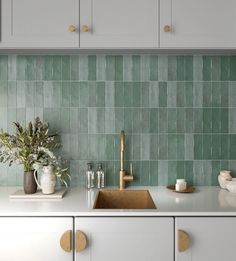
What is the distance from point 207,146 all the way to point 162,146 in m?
0.32

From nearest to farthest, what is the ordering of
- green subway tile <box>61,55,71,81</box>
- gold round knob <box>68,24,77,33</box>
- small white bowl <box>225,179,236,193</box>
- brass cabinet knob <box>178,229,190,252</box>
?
brass cabinet knob <box>178,229,190,252</box> < gold round knob <box>68,24,77,33</box> < small white bowl <box>225,179,236,193</box> < green subway tile <box>61,55,71,81</box>

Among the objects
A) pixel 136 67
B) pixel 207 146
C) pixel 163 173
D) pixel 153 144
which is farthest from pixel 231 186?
pixel 136 67

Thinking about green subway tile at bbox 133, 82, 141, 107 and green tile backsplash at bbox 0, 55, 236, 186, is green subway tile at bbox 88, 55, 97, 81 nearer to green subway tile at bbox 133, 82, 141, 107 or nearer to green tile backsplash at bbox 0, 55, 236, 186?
green tile backsplash at bbox 0, 55, 236, 186

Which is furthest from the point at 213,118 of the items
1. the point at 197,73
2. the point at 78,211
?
the point at 78,211

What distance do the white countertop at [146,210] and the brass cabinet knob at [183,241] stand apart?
10 cm

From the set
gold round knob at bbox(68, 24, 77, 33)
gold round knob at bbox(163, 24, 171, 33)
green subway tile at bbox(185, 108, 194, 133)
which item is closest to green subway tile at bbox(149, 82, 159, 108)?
green subway tile at bbox(185, 108, 194, 133)

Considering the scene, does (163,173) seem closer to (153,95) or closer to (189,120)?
(189,120)

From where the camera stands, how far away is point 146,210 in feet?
5.82

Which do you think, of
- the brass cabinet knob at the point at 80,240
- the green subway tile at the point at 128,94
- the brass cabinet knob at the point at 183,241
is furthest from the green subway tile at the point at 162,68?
the brass cabinet knob at the point at 80,240

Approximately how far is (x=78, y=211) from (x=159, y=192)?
673mm

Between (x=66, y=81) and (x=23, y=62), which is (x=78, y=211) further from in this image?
(x=23, y=62)

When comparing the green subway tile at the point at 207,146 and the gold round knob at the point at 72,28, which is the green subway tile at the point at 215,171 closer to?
the green subway tile at the point at 207,146

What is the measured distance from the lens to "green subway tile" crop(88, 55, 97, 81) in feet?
7.86

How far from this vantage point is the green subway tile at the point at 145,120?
2.41 m
